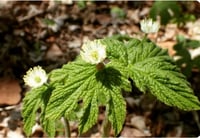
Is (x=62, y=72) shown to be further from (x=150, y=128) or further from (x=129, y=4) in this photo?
(x=129, y=4)

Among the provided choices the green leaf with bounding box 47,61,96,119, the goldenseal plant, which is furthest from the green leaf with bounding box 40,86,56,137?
the green leaf with bounding box 47,61,96,119

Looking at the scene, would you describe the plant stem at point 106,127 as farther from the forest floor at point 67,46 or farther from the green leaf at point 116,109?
the forest floor at point 67,46

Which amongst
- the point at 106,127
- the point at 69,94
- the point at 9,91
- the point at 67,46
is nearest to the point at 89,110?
the point at 69,94

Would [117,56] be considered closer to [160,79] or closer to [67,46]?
[160,79]

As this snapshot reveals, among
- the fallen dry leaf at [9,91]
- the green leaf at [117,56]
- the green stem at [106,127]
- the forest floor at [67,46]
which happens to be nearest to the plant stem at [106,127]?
the green stem at [106,127]

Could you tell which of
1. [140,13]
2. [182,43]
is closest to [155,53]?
[182,43]
